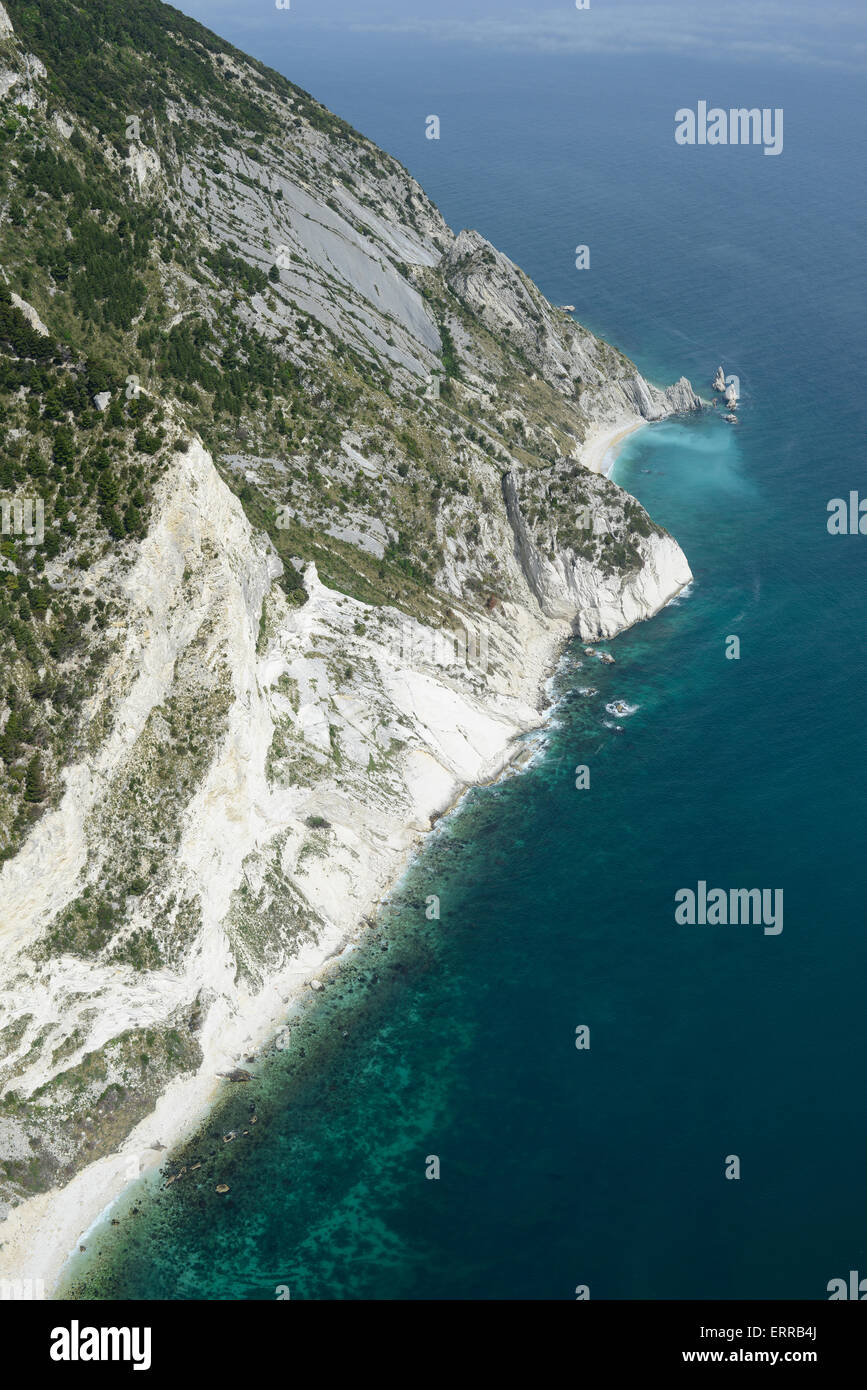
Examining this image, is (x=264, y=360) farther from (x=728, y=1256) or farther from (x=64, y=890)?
(x=728, y=1256)

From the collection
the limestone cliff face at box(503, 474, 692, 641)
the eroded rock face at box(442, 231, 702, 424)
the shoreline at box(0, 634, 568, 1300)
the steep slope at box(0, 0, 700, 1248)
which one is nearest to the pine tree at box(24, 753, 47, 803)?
the steep slope at box(0, 0, 700, 1248)

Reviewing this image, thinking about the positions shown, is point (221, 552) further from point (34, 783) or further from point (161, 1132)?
point (161, 1132)

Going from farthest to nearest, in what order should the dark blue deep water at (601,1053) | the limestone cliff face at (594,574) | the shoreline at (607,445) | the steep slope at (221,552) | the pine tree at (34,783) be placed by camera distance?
the shoreline at (607,445) < the limestone cliff face at (594,574) < the steep slope at (221,552) < the pine tree at (34,783) < the dark blue deep water at (601,1053)

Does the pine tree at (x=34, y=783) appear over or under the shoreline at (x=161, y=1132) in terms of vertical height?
over

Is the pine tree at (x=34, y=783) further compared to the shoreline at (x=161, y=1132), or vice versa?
the pine tree at (x=34, y=783)

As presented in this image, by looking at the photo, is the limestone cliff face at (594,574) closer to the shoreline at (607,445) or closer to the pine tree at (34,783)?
the shoreline at (607,445)

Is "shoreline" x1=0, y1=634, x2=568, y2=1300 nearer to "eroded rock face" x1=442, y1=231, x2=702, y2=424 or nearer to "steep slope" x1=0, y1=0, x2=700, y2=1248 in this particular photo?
"steep slope" x1=0, y1=0, x2=700, y2=1248

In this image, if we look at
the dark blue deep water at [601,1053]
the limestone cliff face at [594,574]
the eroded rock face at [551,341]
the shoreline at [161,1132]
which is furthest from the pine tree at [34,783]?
the eroded rock face at [551,341]

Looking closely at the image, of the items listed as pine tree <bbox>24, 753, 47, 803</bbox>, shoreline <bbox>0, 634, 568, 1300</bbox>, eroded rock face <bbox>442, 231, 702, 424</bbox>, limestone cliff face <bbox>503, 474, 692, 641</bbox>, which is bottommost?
shoreline <bbox>0, 634, 568, 1300</bbox>
